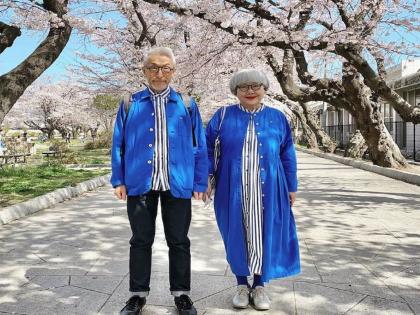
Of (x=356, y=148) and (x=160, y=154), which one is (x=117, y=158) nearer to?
(x=160, y=154)

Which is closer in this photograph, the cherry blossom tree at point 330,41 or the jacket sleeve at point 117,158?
the jacket sleeve at point 117,158

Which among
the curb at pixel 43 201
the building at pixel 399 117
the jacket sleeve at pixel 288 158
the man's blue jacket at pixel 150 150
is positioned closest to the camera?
the man's blue jacket at pixel 150 150

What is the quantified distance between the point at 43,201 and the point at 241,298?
5.92 meters

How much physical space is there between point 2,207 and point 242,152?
554 centimetres

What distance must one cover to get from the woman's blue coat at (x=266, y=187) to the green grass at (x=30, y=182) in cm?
563

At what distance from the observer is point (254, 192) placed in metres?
3.25

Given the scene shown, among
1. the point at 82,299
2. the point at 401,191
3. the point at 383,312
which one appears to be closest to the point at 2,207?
the point at 82,299

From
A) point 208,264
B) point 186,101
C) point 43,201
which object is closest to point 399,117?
point 43,201

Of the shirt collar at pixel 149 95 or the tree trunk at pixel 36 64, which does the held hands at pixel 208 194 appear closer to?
the shirt collar at pixel 149 95

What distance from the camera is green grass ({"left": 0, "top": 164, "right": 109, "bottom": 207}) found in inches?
343

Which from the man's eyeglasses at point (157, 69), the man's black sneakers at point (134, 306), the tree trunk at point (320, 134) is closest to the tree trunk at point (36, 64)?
the man's eyeglasses at point (157, 69)

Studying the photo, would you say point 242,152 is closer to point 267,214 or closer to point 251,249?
point 267,214

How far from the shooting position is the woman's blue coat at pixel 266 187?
3.25m

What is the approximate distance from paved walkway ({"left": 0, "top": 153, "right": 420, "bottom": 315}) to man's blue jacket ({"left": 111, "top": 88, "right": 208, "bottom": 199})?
944mm
